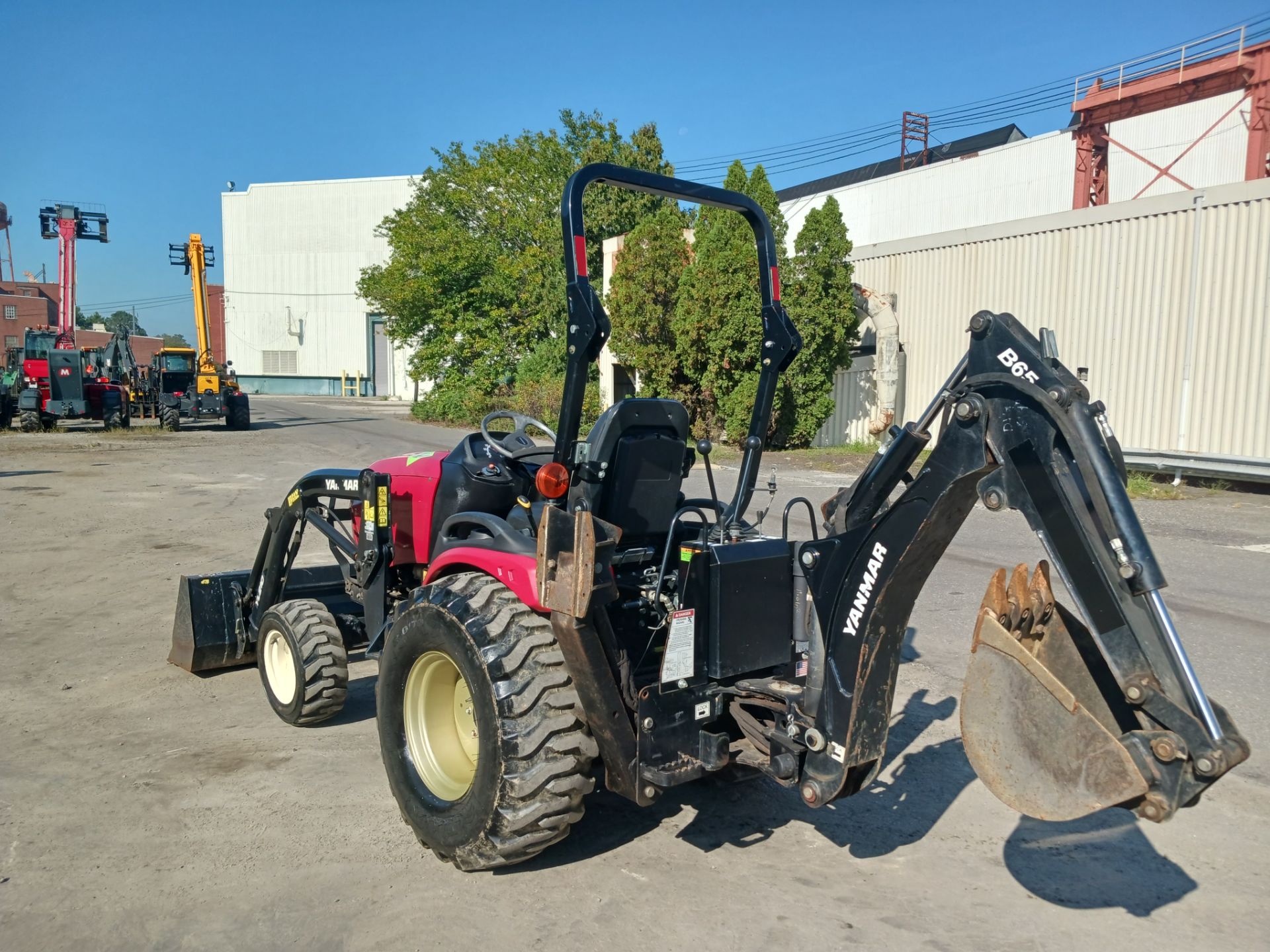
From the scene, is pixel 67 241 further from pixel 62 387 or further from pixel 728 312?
pixel 728 312

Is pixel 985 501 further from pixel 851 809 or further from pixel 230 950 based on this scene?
pixel 230 950

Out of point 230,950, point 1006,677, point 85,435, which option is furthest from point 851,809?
point 85,435

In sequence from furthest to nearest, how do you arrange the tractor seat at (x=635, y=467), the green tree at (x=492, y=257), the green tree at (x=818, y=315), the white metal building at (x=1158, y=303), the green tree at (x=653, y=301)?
1. the green tree at (x=492, y=257)
2. the green tree at (x=653, y=301)
3. the green tree at (x=818, y=315)
4. the white metal building at (x=1158, y=303)
5. the tractor seat at (x=635, y=467)

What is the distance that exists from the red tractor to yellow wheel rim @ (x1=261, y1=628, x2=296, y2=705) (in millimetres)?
1291

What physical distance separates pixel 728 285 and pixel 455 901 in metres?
18.6

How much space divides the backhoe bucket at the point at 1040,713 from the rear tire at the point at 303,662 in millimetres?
3271

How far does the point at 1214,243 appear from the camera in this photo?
14969 mm

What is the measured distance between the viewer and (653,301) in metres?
22.9

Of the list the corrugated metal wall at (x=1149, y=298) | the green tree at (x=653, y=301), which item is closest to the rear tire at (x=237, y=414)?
the green tree at (x=653, y=301)

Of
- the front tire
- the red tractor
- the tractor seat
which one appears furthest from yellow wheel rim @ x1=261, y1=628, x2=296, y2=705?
the tractor seat

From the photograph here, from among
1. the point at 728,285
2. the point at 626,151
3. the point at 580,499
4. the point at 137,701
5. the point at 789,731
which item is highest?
the point at 626,151

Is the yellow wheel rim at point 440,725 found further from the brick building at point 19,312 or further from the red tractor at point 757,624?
the brick building at point 19,312

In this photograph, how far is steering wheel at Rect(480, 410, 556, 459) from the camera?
4.69 metres

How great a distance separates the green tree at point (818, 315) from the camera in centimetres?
2030
